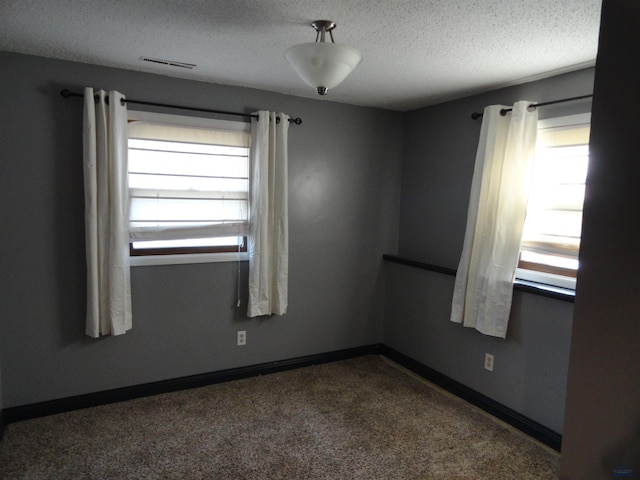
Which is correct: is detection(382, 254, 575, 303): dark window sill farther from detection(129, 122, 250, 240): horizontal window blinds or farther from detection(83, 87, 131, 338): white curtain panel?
detection(83, 87, 131, 338): white curtain panel

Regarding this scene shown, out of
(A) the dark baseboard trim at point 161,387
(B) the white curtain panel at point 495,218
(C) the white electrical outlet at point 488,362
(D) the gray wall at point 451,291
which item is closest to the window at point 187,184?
(A) the dark baseboard trim at point 161,387

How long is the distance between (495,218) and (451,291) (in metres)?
0.75

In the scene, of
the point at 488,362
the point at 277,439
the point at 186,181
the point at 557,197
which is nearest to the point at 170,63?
the point at 186,181

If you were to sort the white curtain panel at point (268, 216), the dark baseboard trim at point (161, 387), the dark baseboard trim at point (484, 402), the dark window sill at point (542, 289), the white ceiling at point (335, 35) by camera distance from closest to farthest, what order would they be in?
1. the white ceiling at point (335, 35)
2. the dark window sill at point (542, 289)
3. the dark baseboard trim at point (484, 402)
4. the dark baseboard trim at point (161, 387)
5. the white curtain panel at point (268, 216)

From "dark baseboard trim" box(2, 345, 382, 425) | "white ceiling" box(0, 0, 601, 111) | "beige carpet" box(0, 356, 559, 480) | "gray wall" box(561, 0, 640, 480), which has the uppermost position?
"white ceiling" box(0, 0, 601, 111)

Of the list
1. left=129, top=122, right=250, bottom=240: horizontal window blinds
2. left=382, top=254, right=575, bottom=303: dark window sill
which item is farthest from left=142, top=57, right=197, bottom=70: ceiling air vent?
left=382, top=254, right=575, bottom=303: dark window sill

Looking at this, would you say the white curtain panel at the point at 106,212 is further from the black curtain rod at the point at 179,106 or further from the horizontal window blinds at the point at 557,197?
the horizontal window blinds at the point at 557,197

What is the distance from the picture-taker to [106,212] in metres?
2.68

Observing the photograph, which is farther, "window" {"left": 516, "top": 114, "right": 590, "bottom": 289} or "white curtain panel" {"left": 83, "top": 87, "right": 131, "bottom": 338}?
"white curtain panel" {"left": 83, "top": 87, "right": 131, "bottom": 338}

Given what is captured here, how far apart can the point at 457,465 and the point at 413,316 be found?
Answer: 147 cm

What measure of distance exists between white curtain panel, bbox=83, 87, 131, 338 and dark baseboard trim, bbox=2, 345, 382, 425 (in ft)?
1.62

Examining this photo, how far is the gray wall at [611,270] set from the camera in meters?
0.73

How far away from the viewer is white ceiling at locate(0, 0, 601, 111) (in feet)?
5.82

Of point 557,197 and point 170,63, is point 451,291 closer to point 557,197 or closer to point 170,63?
point 557,197
